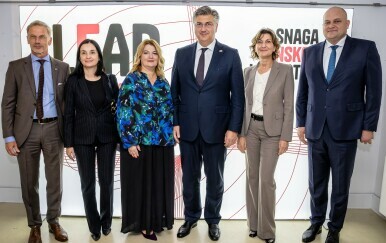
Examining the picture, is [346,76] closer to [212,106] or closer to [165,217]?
[212,106]

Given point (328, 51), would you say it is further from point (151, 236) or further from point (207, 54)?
point (151, 236)

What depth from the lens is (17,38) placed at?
3.68m

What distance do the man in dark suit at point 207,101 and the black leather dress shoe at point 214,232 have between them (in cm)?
23

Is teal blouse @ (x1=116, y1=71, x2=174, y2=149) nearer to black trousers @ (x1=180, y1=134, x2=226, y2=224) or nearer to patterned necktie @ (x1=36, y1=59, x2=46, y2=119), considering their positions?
black trousers @ (x1=180, y1=134, x2=226, y2=224)

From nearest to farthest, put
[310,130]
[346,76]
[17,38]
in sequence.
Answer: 1. [346,76]
2. [310,130]
3. [17,38]

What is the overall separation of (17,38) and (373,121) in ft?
11.0

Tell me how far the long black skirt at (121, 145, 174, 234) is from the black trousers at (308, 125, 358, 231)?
1.17 m

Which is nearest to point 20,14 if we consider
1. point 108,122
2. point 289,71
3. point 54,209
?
point 108,122

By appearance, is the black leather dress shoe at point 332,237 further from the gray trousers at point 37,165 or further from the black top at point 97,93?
the gray trousers at point 37,165

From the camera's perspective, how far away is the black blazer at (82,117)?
9.32 feet

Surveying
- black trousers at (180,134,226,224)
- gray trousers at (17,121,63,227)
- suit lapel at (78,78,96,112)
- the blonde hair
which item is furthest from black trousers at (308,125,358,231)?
gray trousers at (17,121,63,227)

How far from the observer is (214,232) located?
122 inches

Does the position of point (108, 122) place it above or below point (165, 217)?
above

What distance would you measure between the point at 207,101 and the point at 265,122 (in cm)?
47
